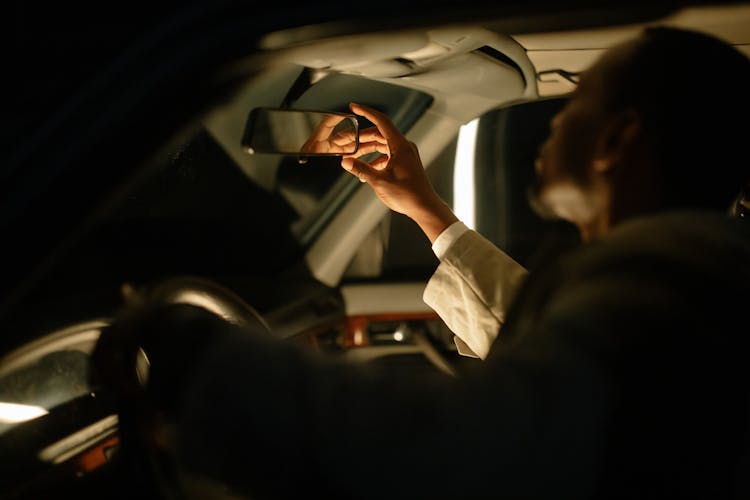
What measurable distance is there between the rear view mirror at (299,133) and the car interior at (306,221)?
0.18 metres

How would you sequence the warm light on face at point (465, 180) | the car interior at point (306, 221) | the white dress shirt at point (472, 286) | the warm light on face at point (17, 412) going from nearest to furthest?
1. the car interior at point (306, 221)
2. the warm light on face at point (17, 412)
3. the white dress shirt at point (472, 286)
4. the warm light on face at point (465, 180)

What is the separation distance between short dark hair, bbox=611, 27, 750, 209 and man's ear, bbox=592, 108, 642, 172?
19mm

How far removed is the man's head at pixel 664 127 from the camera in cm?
118

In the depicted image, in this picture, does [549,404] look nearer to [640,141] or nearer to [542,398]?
[542,398]

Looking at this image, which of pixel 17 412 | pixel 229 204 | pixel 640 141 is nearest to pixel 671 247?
pixel 640 141

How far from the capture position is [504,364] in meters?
0.96

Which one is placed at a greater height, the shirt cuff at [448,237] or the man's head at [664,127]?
the man's head at [664,127]

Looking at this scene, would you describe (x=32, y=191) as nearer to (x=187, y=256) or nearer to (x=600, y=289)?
(x=600, y=289)

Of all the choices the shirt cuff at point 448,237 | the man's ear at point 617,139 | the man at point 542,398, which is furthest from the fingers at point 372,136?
the man at point 542,398

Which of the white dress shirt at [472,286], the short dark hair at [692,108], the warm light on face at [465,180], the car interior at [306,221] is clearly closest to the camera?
the short dark hair at [692,108]

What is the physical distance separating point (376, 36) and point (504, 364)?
24.9 inches

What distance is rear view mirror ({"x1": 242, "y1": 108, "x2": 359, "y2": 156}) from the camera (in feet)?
5.74

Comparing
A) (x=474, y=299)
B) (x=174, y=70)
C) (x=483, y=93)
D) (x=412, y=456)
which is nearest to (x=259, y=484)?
(x=412, y=456)

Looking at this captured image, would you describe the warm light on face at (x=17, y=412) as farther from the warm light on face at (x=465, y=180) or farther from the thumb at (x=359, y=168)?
the warm light on face at (x=465, y=180)
